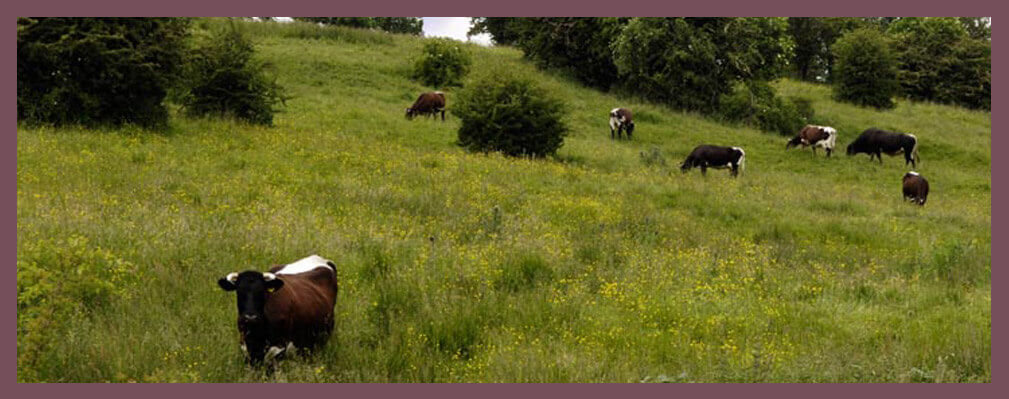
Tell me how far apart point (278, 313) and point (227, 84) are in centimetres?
1551

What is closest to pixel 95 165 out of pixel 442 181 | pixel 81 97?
pixel 81 97

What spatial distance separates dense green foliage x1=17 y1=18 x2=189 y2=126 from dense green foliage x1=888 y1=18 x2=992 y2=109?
50.0 metres

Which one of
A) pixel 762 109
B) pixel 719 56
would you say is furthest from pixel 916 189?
pixel 719 56

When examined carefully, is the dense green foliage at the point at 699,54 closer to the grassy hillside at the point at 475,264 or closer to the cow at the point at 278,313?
the grassy hillside at the point at 475,264

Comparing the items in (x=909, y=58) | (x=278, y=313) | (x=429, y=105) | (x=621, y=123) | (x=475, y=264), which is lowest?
(x=475, y=264)

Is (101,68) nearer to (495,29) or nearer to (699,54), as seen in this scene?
(699,54)

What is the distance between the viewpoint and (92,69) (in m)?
15.7

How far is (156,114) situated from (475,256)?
1196cm

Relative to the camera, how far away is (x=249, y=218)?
10.2 m

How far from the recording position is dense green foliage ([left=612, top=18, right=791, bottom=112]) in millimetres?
35219

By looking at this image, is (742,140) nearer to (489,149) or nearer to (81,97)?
(489,149)

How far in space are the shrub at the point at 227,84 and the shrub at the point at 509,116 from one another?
6.18 meters

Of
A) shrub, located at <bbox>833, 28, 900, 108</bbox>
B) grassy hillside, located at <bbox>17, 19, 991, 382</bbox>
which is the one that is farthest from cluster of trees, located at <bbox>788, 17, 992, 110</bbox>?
grassy hillside, located at <bbox>17, 19, 991, 382</bbox>

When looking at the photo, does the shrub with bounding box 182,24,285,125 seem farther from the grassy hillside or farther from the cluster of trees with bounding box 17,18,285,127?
the grassy hillside
